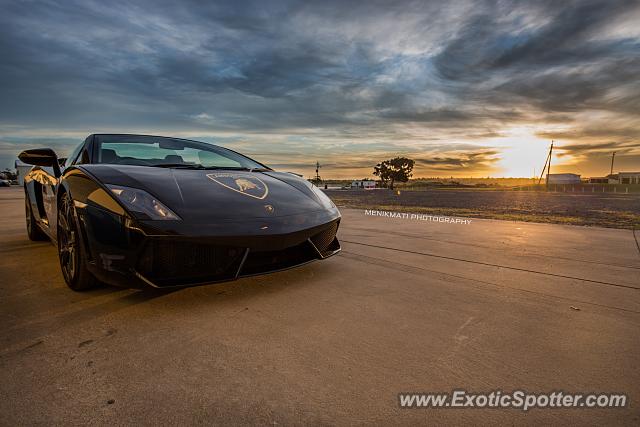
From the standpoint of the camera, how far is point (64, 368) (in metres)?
1.29

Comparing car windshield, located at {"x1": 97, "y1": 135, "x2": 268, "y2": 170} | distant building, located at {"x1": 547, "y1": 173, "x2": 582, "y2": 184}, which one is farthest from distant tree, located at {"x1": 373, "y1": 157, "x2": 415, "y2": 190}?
car windshield, located at {"x1": 97, "y1": 135, "x2": 268, "y2": 170}

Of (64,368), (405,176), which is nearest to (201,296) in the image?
(64,368)

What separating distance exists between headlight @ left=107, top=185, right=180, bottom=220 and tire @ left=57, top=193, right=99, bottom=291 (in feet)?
1.35

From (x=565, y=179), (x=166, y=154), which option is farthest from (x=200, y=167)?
Answer: (x=565, y=179)

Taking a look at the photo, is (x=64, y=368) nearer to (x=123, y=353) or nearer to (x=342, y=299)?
(x=123, y=353)

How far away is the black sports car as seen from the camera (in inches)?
69.0

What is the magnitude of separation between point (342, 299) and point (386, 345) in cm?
59

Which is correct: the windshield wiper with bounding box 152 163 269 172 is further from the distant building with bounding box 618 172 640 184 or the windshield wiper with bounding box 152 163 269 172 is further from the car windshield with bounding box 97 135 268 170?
the distant building with bounding box 618 172 640 184

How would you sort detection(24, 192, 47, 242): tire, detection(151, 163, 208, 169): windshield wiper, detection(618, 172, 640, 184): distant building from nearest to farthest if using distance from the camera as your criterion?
detection(151, 163, 208, 169): windshield wiper → detection(24, 192, 47, 242): tire → detection(618, 172, 640, 184): distant building

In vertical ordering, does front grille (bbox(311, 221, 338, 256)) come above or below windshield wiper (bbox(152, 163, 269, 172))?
below

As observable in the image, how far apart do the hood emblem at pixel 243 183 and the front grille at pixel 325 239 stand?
0.47 m

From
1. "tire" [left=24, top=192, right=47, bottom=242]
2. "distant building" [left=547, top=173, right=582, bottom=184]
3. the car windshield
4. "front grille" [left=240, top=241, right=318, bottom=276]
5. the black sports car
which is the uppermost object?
"distant building" [left=547, top=173, right=582, bottom=184]

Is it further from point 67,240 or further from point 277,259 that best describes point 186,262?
point 67,240

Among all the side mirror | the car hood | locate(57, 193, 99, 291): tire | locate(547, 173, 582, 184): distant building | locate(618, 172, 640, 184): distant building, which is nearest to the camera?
the car hood
